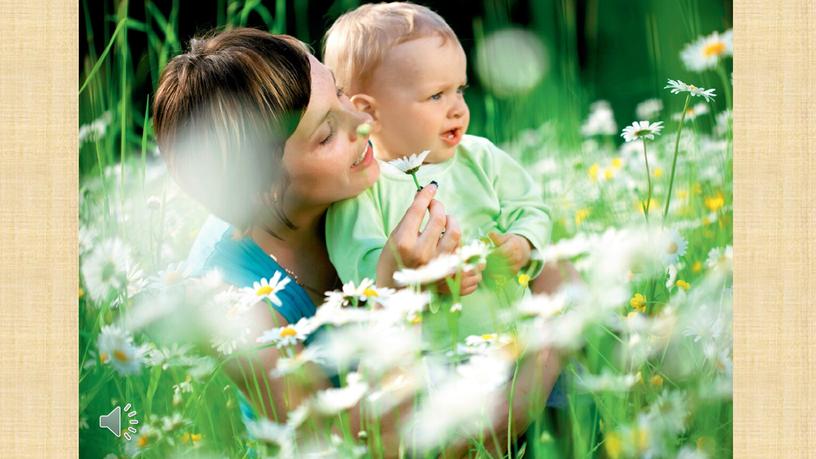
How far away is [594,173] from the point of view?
1548 mm

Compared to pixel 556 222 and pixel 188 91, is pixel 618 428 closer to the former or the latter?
pixel 556 222

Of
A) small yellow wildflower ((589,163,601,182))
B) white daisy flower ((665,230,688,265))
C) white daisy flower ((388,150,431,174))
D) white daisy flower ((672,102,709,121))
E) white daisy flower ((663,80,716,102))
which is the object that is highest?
white daisy flower ((663,80,716,102))

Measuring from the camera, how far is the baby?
141cm

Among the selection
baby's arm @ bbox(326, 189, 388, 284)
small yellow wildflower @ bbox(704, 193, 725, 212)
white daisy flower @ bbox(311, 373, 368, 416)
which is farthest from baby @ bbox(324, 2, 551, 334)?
small yellow wildflower @ bbox(704, 193, 725, 212)

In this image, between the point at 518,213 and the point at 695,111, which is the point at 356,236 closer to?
the point at 518,213

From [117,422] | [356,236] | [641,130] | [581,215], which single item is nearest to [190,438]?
[117,422]

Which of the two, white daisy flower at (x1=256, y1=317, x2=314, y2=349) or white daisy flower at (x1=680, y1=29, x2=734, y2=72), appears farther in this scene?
white daisy flower at (x1=680, y1=29, x2=734, y2=72)

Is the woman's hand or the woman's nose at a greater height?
the woman's nose

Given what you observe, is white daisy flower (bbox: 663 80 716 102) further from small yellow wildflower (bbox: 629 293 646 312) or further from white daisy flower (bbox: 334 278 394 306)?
white daisy flower (bbox: 334 278 394 306)

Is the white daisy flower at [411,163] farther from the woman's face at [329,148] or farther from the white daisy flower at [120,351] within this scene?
the white daisy flower at [120,351]

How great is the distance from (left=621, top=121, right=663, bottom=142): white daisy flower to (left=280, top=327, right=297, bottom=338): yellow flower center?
0.45m

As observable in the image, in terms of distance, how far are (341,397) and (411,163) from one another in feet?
0.87
